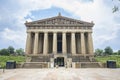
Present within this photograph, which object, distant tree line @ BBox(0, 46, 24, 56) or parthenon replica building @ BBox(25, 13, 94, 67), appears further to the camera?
distant tree line @ BBox(0, 46, 24, 56)

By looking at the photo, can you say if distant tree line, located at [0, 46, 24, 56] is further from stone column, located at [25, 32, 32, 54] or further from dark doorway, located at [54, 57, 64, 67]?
dark doorway, located at [54, 57, 64, 67]

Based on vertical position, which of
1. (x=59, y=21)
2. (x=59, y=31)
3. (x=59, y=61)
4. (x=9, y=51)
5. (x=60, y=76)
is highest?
(x=59, y=21)

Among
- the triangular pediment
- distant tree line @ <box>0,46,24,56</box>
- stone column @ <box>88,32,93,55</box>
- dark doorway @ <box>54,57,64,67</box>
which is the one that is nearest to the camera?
dark doorway @ <box>54,57,64,67</box>

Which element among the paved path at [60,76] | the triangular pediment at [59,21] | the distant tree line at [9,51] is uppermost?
the triangular pediment at [59,21]

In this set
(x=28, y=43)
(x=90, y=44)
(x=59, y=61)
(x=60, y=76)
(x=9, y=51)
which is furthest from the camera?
(x=9, y=51)

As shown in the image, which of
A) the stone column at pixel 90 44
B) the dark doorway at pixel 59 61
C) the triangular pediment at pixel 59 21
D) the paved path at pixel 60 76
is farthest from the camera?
the triangular pediment at pixel 59 21

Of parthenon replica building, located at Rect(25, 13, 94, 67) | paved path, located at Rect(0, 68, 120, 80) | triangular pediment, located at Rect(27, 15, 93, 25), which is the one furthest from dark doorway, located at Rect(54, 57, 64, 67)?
paved path, located at Rect(0, 68, 120, 80)

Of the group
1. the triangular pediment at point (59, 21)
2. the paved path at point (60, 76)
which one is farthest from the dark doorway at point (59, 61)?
the paved path at point (60, 76)

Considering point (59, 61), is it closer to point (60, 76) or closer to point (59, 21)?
point (59, 21)

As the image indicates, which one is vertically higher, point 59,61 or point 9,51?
point 9,51

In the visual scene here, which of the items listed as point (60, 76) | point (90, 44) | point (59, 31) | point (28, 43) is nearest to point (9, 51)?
point (28, 43)

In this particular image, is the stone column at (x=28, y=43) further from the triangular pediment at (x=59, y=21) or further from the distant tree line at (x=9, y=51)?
the distant tree line at (x=9, y=51)

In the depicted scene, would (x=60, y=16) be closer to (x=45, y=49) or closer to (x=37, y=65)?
(x=45, y=49)

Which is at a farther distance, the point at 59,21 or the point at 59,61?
the point at 59,21
